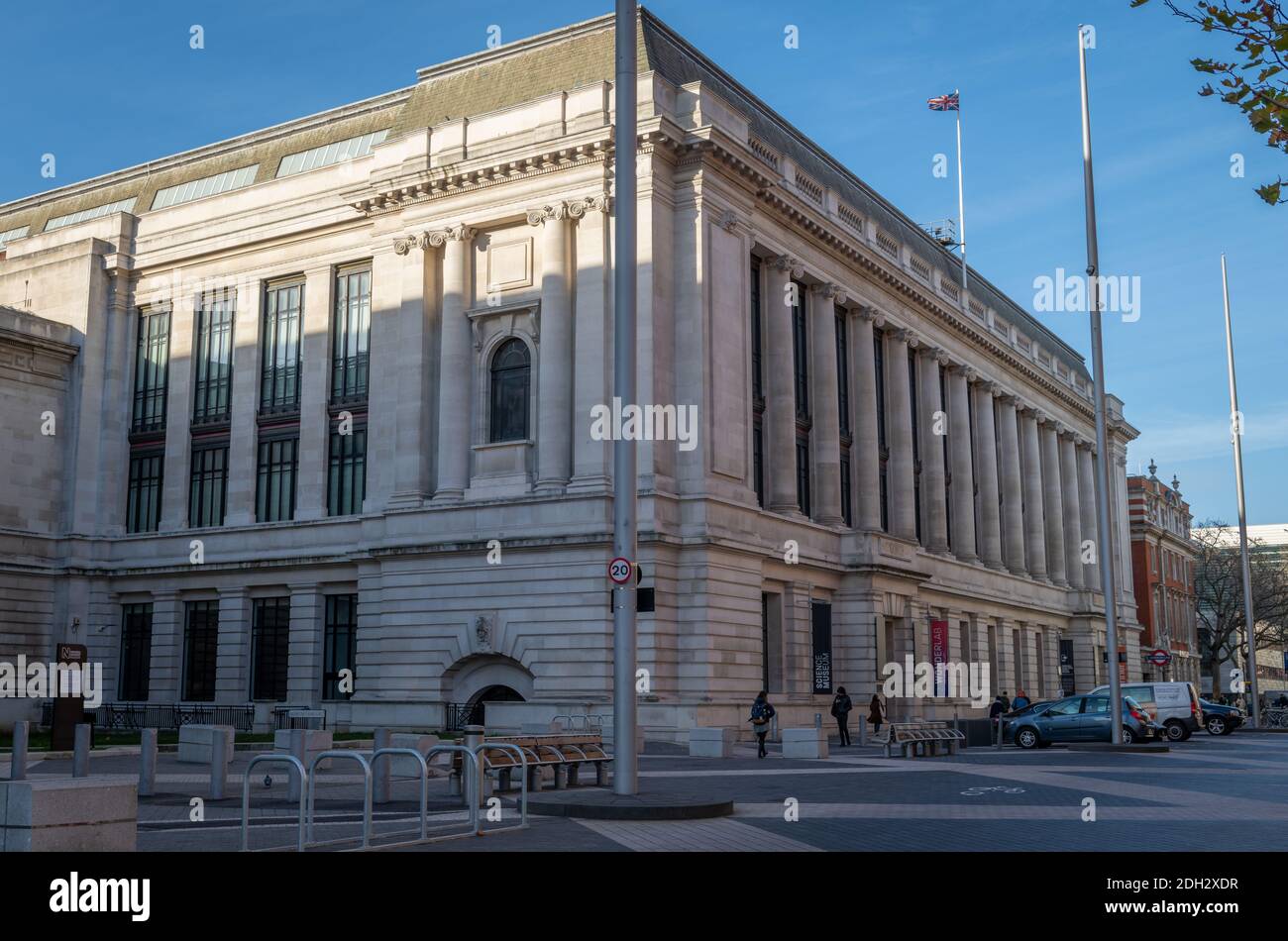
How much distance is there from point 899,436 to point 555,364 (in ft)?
65.9

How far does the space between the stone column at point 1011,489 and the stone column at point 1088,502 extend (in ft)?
40.1

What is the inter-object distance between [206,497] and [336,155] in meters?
14.4

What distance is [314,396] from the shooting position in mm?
47344

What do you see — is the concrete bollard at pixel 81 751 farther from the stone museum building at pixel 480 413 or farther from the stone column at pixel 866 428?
the stone column at pixel 866 428

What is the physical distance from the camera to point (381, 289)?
4541 cm

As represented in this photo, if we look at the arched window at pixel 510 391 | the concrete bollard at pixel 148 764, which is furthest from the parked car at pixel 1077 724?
the concrete bollard at pixel 148 764

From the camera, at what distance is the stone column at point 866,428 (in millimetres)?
50875

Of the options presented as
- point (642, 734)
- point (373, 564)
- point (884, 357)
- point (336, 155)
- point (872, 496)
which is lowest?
point (642, 734)

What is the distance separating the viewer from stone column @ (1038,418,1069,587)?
247 feet

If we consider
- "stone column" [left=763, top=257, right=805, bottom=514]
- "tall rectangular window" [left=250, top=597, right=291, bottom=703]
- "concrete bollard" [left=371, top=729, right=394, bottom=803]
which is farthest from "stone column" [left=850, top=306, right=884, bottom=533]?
"concrete bollard" [left=371, top=729, right=394, bottom=803]

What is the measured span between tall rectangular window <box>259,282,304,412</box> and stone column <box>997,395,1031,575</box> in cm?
3793

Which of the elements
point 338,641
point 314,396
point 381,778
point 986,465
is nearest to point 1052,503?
point 986,465
